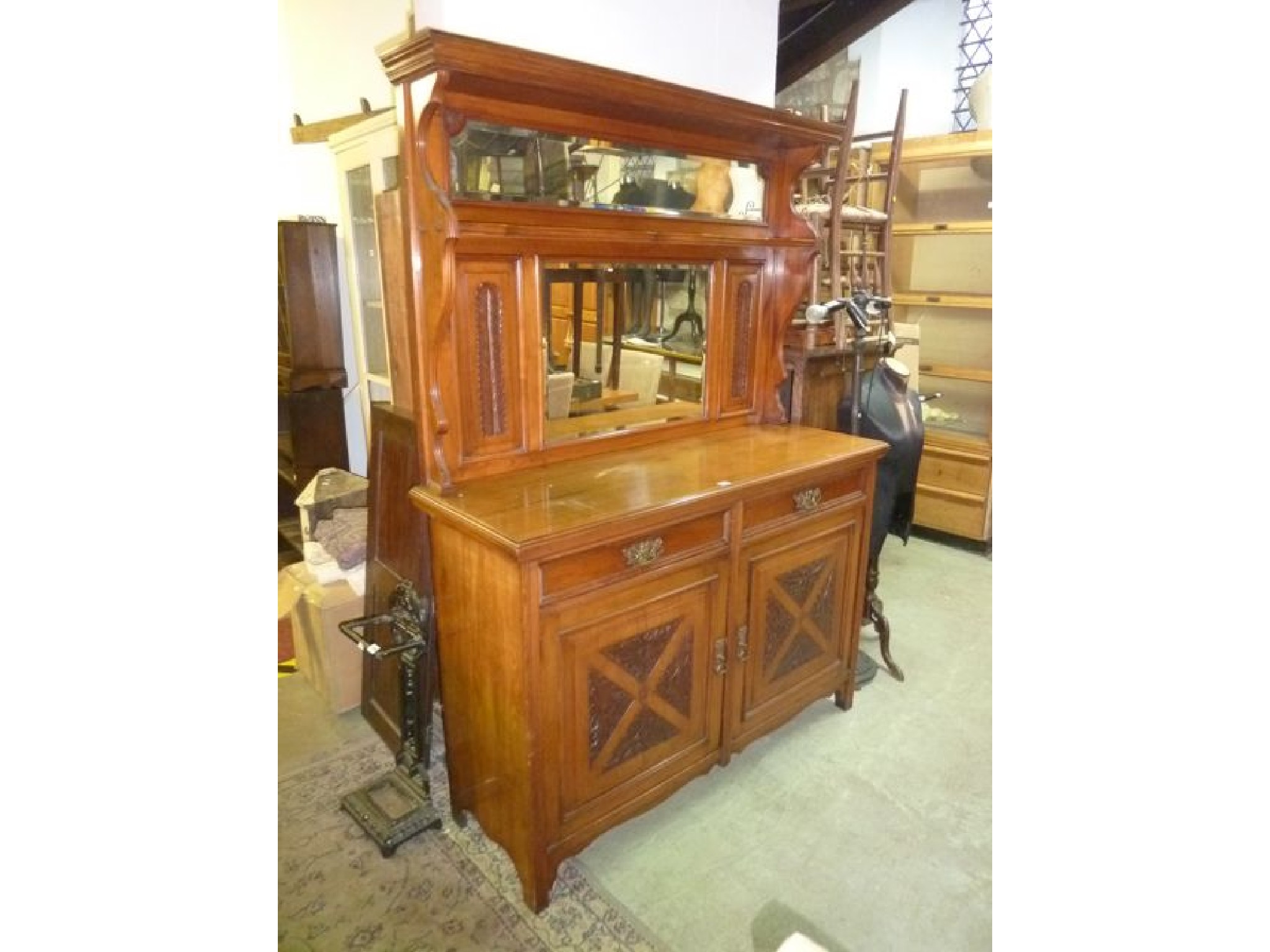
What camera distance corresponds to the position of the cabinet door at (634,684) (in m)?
1.54

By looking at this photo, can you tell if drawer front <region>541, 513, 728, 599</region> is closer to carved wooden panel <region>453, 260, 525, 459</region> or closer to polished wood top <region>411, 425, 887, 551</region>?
polished wood top <region>411, 425, 887, 551</region>

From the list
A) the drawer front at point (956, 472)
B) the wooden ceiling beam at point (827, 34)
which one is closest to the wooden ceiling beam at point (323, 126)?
the wooden ceiling beam at point (827, 34)

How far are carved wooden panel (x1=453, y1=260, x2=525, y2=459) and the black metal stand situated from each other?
18.2 inches

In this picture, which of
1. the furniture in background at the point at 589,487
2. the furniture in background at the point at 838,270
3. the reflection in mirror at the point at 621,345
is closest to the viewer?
the furniture in background at the point at 589,487

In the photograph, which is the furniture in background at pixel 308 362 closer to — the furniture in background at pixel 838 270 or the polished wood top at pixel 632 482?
the polished wood top at pixel 632 482

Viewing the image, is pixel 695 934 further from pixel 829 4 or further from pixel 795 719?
pixel 829 4

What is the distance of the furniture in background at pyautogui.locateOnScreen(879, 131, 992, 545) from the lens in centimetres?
351

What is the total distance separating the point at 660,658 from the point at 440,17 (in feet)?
5.16

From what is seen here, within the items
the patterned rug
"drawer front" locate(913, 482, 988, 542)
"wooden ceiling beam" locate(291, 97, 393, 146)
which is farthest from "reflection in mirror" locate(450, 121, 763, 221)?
"drawer front" locate(913, 482, 988, 542)

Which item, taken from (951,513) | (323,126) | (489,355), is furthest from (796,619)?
(323,126)

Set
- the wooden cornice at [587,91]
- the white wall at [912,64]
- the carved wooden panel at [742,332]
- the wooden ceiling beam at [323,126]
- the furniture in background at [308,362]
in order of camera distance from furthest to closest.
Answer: the white wall at [912,64]
the furniture in background at [308,362]
the wooden ceiling beam at [323,126]
the carved wooden panel at [742,332]
the wooden cornice at [587,91]

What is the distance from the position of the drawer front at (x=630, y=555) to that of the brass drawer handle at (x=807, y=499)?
11.4 inches
